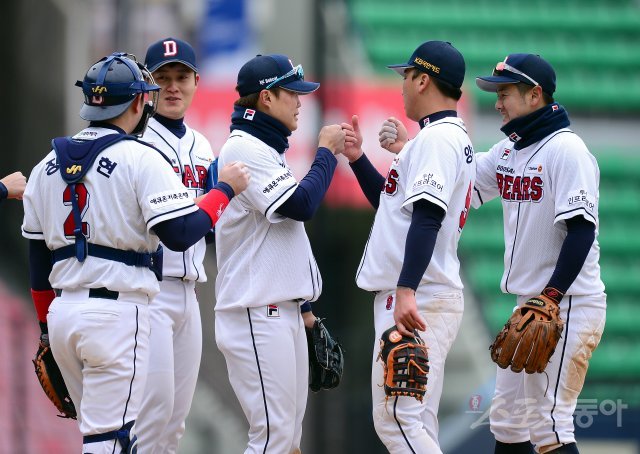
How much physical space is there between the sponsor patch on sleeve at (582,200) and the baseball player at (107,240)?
127 centimetres

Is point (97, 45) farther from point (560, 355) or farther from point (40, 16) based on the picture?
point (560, 355)

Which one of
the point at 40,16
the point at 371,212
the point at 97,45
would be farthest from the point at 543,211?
the point at 40,16

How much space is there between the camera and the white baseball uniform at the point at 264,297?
381cm

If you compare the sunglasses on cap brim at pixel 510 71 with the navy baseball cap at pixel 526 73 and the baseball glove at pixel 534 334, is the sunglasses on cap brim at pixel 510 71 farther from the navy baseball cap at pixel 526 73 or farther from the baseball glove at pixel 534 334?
the baseball glove at pixel 534 334

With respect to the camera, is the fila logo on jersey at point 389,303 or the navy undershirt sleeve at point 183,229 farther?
the fila logo on jersey at point 389,303

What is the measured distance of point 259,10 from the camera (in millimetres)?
11820

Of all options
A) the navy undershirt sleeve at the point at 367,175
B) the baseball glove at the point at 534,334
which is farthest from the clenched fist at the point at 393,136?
the baseball glove at the point at 534,334

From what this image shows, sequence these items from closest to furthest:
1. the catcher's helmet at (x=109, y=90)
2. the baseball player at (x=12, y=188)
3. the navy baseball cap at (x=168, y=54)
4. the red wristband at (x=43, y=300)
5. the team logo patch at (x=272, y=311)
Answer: the catcher's helmet at (x=109, y=90)
the red wristband at (x=43, y=300)
the team logo patch at (x=272, y=311)
the baseball player at (x=12, y=188)
the navy baseball cap at (x=168, y=54)

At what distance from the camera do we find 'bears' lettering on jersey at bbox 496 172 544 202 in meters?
4.01

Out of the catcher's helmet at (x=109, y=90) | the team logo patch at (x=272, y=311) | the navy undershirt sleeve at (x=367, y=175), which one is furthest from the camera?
the navy undershirt sleeve at (x=367, y=175)

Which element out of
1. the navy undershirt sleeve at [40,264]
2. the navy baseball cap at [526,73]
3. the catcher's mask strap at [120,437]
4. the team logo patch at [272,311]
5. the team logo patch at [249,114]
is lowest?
the catcher's mask strap at [120,437]

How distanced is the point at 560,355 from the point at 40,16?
8299 mm

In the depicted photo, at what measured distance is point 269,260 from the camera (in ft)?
12.8

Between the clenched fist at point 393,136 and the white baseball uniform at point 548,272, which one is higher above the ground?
the clenched fist at point 393,136
